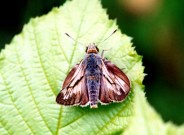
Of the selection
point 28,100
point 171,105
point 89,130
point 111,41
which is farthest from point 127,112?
point 171,105

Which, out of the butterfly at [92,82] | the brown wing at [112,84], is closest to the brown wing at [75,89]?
the butterfly at [92,82]

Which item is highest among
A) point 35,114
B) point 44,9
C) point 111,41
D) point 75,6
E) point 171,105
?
point 44,9

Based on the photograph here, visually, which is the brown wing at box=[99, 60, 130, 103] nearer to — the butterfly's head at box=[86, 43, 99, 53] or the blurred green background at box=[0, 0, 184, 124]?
the butterfly's head at box=[86, 43, 99, 53]

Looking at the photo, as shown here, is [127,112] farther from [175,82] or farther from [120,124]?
[175,82]

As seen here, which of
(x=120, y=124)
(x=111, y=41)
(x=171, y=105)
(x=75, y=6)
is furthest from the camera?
(x=171, y=105)

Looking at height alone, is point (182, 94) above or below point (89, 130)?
above

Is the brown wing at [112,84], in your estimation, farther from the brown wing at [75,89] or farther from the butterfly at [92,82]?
the brown wing at [75,89]

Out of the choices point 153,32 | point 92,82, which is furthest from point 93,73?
point 153,32

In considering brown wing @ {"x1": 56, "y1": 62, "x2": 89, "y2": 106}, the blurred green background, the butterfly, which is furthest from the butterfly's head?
the blurred green background
